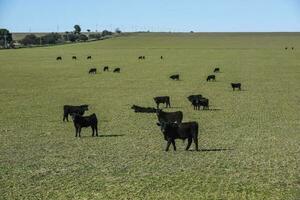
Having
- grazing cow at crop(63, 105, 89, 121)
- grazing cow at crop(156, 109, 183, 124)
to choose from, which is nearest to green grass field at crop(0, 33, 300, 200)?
grazing cow at crop(156, 109, 183, 124)

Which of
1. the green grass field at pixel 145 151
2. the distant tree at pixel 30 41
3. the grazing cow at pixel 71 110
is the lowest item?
the green grass field at pixel 145 151

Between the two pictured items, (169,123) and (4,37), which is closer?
(169,123)

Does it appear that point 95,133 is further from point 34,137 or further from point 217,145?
point 217,145

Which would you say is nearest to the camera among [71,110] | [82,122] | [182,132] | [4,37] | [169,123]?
[182,132]

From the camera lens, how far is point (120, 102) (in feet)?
115

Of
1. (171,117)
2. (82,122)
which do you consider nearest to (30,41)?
(171,117)

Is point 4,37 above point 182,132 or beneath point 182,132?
above

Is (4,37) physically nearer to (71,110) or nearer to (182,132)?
(71,110)

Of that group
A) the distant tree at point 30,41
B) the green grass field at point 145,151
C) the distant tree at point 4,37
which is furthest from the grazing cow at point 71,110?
the distant tree at point 30,41

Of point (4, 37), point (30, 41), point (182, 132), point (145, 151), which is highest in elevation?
point (4, 37)

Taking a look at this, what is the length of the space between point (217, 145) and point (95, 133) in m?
5.49

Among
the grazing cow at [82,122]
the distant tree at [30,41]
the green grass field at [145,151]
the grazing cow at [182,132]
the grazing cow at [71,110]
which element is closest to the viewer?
the green grass field at [145,151]

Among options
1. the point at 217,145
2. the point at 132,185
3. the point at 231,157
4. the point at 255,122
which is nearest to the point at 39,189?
the point at 132,185

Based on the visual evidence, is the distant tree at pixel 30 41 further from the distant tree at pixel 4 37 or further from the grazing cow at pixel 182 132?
the grazing cow at pixel 182 132
